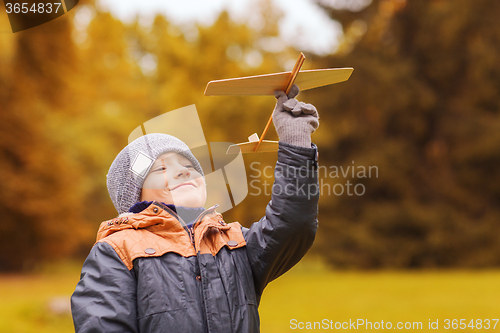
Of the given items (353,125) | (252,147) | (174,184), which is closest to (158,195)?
(174,184)

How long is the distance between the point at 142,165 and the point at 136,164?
0.03 m

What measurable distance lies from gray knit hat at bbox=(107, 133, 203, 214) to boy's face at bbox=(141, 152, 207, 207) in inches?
1.1

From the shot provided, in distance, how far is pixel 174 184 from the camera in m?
1.93

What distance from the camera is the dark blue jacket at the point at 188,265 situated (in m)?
1.63

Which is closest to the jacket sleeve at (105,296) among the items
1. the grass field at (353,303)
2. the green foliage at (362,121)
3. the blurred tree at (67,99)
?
the grass field at (353,303)

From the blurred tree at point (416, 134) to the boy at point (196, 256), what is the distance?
33.4 feet

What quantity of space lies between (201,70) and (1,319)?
7.19 metres

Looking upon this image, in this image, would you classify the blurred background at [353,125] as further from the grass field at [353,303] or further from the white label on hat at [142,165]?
the white label on hat at [142,165]

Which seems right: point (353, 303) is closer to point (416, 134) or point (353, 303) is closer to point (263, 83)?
point (263, 83)

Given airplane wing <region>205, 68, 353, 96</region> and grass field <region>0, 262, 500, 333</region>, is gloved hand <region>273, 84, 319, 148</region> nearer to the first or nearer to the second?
airplane wing <region>205, 68, 353, 96</region>

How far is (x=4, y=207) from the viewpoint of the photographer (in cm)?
1248

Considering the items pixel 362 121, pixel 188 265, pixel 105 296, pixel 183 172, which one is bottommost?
pixel 105 296

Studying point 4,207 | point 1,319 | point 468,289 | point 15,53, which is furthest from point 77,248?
point 468,289

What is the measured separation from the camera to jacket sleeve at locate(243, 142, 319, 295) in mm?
1663
